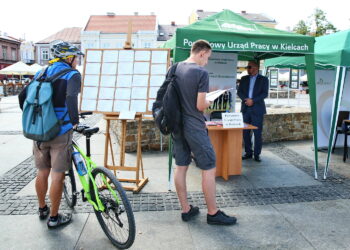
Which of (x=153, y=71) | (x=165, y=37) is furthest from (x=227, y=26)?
(x=165, y=37)

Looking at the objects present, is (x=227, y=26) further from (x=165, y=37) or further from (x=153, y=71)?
(x=165, y=37)

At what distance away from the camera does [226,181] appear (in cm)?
475

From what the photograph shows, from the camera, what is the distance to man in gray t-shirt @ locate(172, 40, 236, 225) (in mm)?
3031

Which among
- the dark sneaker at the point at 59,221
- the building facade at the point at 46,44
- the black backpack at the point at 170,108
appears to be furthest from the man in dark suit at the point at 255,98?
the building facade at the point at 46,44

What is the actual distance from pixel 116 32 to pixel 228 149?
48687 mm

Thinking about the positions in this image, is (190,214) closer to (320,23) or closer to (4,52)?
(320,23)

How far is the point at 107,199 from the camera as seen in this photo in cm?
292

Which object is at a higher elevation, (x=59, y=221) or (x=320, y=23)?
(x=320, y=23)

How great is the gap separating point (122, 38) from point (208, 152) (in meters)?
49.7

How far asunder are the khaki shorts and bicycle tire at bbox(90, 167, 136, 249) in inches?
12.5

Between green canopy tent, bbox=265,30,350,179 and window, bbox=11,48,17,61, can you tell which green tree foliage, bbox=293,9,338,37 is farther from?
window, bbox=11,48,17,61

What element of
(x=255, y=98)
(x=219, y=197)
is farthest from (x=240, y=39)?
(x=219, y=197)

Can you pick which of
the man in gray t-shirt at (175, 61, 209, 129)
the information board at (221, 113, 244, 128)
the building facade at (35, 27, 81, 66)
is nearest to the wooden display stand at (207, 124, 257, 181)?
the information board at (221, 113, 244, 128)

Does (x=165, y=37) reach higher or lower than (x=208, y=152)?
higher
